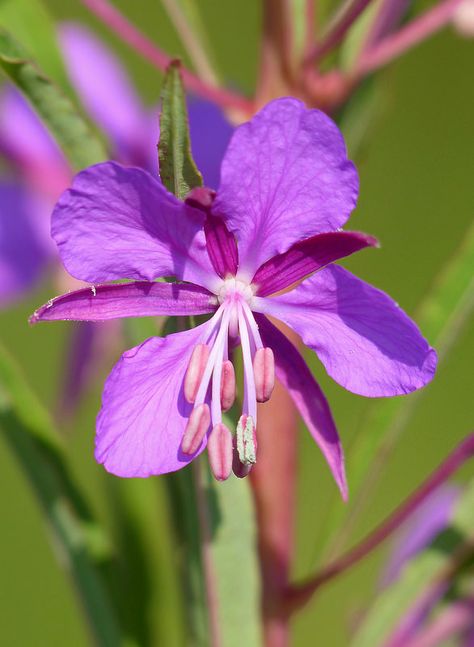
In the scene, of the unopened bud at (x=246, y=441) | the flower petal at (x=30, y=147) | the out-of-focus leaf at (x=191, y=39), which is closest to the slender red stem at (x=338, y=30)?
the out-of-focus leaf at (x=191, y=39)

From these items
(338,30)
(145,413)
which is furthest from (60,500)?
(338,30)

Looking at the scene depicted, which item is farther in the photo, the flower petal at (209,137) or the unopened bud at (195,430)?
the flower petal at (209,137)

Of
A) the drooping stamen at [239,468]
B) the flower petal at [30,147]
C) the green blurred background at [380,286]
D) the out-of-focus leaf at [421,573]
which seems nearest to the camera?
the drooping stamen at [239,468]

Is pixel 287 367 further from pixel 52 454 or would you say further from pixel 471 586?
pixel 471 586

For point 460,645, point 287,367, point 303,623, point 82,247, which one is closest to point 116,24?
point 82,247

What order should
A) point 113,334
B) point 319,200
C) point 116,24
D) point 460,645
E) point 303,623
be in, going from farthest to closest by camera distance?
1. point 303,623
2. point 113,334
3. point 460,645
4. point 116,24
5. point 319,200

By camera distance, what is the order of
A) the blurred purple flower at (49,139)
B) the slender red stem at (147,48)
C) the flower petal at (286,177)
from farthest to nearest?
the blurred purple flower at (49,139), the slender red stem at (147,48), the flower petal at (286,177)

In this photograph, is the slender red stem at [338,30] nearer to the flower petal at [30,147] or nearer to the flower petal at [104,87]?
the flower petal at [30,147]

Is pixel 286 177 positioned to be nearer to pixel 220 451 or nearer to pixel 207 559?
pixel 220 451
